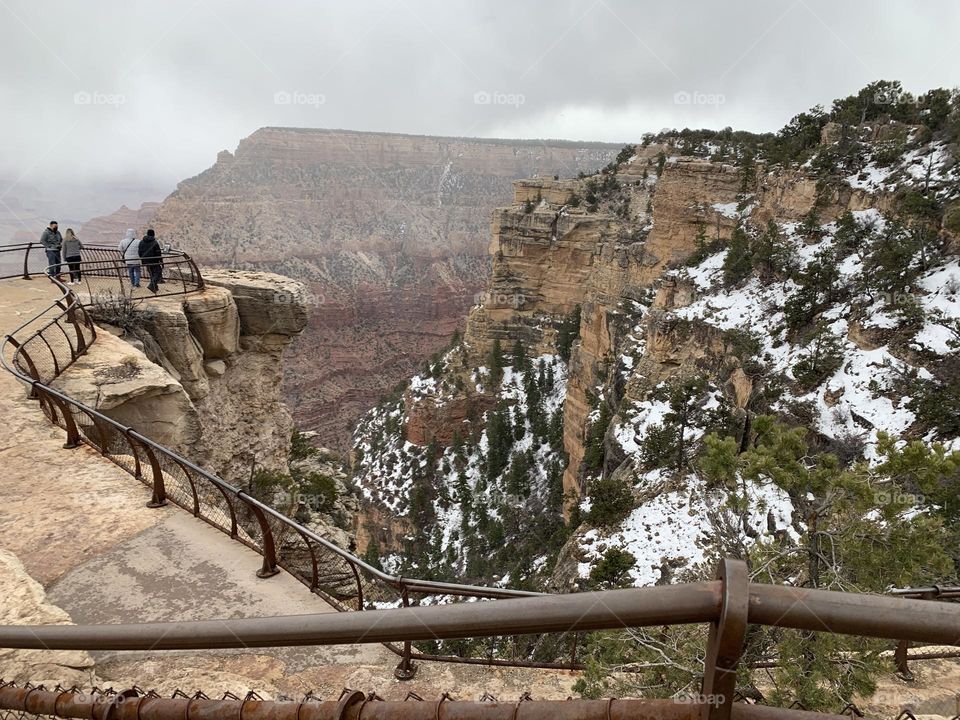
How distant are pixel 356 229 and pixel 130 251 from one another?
119 meters

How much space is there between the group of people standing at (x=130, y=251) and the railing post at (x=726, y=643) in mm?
13167

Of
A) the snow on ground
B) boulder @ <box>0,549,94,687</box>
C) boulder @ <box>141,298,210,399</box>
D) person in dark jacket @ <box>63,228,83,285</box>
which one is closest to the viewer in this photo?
boulder @ <box>0,549,94,687</box>

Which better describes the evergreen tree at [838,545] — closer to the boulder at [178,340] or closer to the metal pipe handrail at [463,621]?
the metal pipe handrail at [463,621]

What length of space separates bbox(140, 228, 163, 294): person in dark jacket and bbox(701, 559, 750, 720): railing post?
13.6 metres

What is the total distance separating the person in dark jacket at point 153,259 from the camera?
12.5m

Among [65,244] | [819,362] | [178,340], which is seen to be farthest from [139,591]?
[819,362]

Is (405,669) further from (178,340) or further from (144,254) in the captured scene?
(144,254)

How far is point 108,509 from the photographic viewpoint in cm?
536

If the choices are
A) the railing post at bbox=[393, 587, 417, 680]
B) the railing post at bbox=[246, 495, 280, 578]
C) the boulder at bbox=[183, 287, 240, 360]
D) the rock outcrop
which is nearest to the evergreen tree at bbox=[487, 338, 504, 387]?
the rock outcrop

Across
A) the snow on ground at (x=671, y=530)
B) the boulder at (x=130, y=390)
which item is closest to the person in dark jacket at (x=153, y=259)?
the boulder at (x=130, y=390)

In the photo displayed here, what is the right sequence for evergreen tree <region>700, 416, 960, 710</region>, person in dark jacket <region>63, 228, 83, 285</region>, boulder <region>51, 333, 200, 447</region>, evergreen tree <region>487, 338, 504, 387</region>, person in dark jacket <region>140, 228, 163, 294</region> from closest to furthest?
evergreen tree <region>700, 416, 960, 710</region>, boulder <region>51, 333, 200, 447</region>, person in dark jacket <region>140, 228, 163, 294</region>, person in dark jacket <region>63, 228, 83, 285</region>, evergreen tree <region>487, 338, 504, 387</region>

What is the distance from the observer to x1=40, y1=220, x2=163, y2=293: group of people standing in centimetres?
1259

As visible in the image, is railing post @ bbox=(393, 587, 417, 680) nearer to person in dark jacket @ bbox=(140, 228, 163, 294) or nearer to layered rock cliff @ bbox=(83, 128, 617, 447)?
person in dark jacket @ bbox=(140, 228, 163, 294)

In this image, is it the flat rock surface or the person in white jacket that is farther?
the person in white jacket
